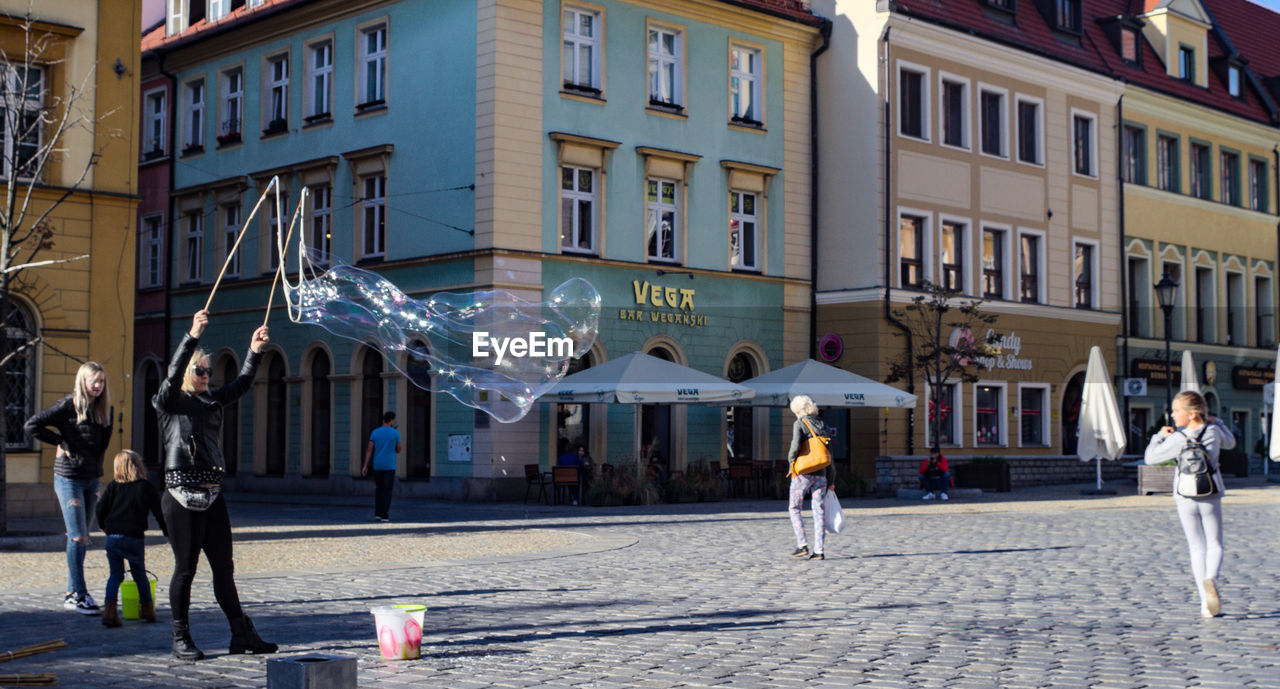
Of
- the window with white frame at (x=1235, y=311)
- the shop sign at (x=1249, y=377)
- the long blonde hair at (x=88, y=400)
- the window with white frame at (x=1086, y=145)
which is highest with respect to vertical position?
the window with white frame at (x=1086, y=145)

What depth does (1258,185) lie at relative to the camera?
51.7 m

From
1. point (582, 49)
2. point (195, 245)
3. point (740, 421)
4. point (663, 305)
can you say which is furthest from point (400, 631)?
point (195, 245)

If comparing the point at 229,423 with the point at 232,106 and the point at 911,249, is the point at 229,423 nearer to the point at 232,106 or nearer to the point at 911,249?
the point at 232,106

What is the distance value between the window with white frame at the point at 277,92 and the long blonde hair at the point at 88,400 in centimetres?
2624

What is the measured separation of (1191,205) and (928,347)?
→ 610 inches

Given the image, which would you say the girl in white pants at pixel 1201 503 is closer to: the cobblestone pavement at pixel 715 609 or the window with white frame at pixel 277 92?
the cobblestone pavement at pixel 715 609

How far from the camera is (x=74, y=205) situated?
24.4 meters

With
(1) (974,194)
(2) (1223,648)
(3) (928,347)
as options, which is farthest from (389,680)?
(1) (974,194)

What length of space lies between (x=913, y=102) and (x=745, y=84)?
449cm

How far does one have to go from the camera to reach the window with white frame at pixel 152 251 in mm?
41656

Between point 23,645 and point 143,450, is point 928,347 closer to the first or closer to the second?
point 143,450

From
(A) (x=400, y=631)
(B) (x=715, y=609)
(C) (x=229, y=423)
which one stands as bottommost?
(B) (x=715, y=609)

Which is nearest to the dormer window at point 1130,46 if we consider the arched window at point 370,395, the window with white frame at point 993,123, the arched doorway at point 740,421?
the window with white frame at point 993,123

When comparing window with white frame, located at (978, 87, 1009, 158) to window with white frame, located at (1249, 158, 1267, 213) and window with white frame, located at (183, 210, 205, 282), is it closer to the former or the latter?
window with white frame, located at (1249, 158, 1267, 213)
